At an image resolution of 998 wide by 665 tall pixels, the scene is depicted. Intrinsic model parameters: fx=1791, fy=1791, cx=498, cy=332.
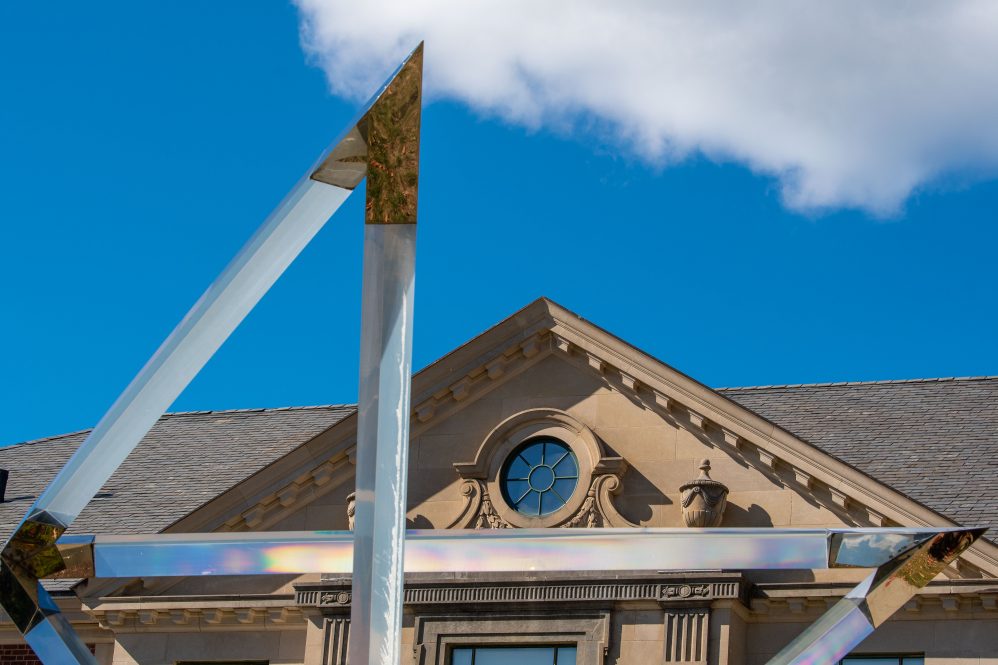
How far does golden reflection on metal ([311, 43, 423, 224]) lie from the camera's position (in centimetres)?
1477

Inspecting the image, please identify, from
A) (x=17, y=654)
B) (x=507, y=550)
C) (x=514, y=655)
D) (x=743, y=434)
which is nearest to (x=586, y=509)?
(x=514, y=655)

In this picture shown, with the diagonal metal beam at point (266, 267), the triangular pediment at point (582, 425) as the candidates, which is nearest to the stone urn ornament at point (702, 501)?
the triangular pediment at point (582, 425)

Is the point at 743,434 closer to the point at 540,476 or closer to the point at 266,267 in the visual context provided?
the point at 540,476

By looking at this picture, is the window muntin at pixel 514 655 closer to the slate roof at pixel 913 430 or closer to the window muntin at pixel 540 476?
the window muntin at pixel 540 476

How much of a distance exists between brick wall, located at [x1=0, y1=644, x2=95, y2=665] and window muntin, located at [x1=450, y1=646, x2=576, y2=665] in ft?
20.3

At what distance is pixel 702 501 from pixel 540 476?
2.58m

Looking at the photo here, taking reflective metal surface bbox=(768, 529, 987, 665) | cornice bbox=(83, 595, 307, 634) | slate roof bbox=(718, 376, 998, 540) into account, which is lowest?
reflective metal surface bbox=(768, 529, 987, 665)

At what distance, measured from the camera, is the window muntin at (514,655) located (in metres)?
24.2

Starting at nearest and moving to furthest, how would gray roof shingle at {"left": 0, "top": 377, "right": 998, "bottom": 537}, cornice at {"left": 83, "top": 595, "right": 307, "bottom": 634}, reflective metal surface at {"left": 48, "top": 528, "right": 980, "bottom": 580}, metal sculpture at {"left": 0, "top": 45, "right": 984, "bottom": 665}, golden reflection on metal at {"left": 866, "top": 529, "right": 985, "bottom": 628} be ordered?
metal sculpture at {"left": 0, "top": 45, "right": 984, "bottom": 665}, golden reflection on metal at {"left": 866, "top": 529, "right": 985, "bottom": 628}, reflective metal surface at {"left": 48, "top": 528, "right": 980, "bottom": 580}, cornice at {"left": 83, "top": 595, "right": 307, "bottom": 634}, gray roof shingle at {"left": 0, "top": 377, "right": 998, "bottom": 537}

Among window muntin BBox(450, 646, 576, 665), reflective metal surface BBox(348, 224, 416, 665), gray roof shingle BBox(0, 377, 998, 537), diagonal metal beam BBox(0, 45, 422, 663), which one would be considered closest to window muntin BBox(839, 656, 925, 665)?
gray roof shingle BBox(0, 377, 998, 537)

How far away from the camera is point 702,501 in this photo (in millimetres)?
24156

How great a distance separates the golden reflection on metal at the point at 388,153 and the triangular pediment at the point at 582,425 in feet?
35.4

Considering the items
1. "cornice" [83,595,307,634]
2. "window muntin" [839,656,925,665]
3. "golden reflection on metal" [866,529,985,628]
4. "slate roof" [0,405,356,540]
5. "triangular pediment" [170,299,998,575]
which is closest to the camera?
"golden reflection on metal" [866,529,985,628]

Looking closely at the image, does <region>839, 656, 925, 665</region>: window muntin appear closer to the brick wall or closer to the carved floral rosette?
the carved floral rosette
